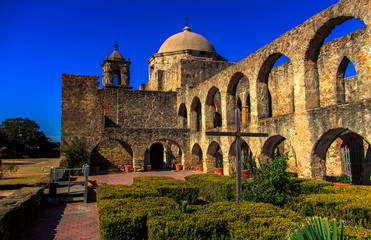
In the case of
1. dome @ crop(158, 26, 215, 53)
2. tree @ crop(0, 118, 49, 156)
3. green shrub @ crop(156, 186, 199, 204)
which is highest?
dome @ crop(158, 26, 215, 53)

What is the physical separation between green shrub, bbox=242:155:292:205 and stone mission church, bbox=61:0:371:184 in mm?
2742

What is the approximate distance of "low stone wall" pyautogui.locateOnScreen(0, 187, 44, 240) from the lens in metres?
5.01

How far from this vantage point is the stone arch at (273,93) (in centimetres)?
1274

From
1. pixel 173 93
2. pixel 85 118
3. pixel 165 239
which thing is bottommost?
pixel 165 239

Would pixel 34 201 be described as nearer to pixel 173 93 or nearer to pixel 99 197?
pixel 99 197

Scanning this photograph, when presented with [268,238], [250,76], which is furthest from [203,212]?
[250,76]

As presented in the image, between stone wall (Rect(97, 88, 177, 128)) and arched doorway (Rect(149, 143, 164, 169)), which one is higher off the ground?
stone wall (Rect(97, 88, 177, 128))

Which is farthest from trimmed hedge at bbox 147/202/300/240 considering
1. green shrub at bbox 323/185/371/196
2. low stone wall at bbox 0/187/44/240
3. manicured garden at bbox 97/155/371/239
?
green shrub at bbox 323/185/371/196

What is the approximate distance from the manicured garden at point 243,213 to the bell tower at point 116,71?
17.7m

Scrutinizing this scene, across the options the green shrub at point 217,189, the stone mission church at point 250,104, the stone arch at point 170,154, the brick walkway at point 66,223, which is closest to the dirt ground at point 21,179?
the brick walkway at point 66,223

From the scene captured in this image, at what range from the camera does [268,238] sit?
160 inches

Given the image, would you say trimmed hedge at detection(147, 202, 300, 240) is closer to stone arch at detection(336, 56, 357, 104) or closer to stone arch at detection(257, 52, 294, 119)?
stone arch at detection(257, 52, 294, 119)

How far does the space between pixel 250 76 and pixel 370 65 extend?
4602mm

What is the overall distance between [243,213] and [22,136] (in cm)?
4111
